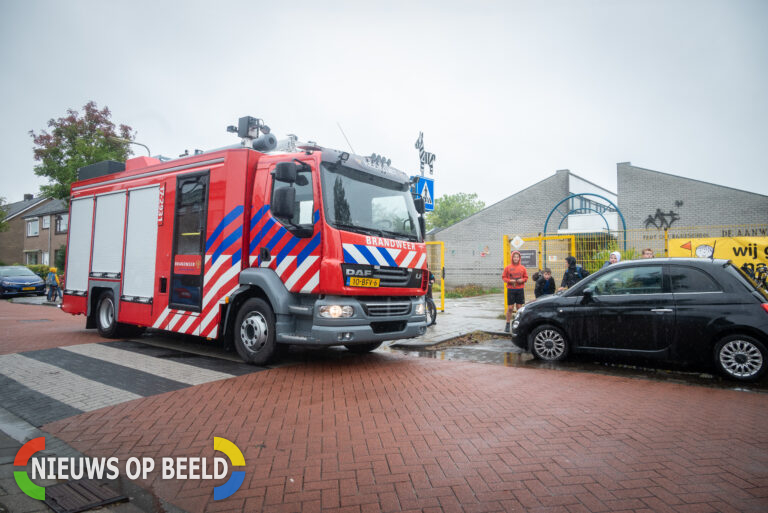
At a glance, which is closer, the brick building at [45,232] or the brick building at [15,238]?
the brick building at [45,232]

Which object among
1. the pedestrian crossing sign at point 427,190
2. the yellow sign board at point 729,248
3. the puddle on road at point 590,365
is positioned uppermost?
the pedestrian crossing sign at point 427,190

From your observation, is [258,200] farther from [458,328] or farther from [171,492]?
[458,328]

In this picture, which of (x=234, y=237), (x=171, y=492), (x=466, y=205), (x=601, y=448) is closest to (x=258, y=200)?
(x=234, y=237)

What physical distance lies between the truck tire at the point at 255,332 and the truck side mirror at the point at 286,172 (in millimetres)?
1741

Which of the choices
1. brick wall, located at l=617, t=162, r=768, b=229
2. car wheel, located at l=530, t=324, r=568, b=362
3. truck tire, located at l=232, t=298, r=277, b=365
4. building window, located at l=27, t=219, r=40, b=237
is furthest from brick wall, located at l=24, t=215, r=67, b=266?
car wheel, located at l=530, t=324, r=568, b=362

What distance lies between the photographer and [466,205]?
3538 inches

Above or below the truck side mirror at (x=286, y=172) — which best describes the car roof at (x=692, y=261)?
below

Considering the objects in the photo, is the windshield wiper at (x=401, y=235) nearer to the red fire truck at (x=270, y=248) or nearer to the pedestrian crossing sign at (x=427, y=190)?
the red fire truck at (x=270, y=248)

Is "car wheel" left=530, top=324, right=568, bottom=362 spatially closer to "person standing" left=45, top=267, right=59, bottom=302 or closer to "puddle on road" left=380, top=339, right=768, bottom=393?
"puddle on road" left=380, top=339, right=768, bottom=393

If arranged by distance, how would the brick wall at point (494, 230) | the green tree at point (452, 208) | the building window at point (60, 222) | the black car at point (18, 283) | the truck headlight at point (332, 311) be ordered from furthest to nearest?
1. the green tree at point (452, 208)
2. the building window at point (60, 222)
3. the brick wall at point (494, 230)
4. the black car at point (18, 283)
5. the truck headlight at point (332, 311)

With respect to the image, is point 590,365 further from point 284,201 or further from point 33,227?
point 33,227

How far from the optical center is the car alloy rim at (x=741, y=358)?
5.66 m

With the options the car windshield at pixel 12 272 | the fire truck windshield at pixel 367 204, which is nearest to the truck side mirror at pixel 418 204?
the fire truck windshield at pixel 367 204

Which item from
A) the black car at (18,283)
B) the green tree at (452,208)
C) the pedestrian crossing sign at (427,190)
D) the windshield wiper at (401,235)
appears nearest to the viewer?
the windshield wiper at (401,235)
